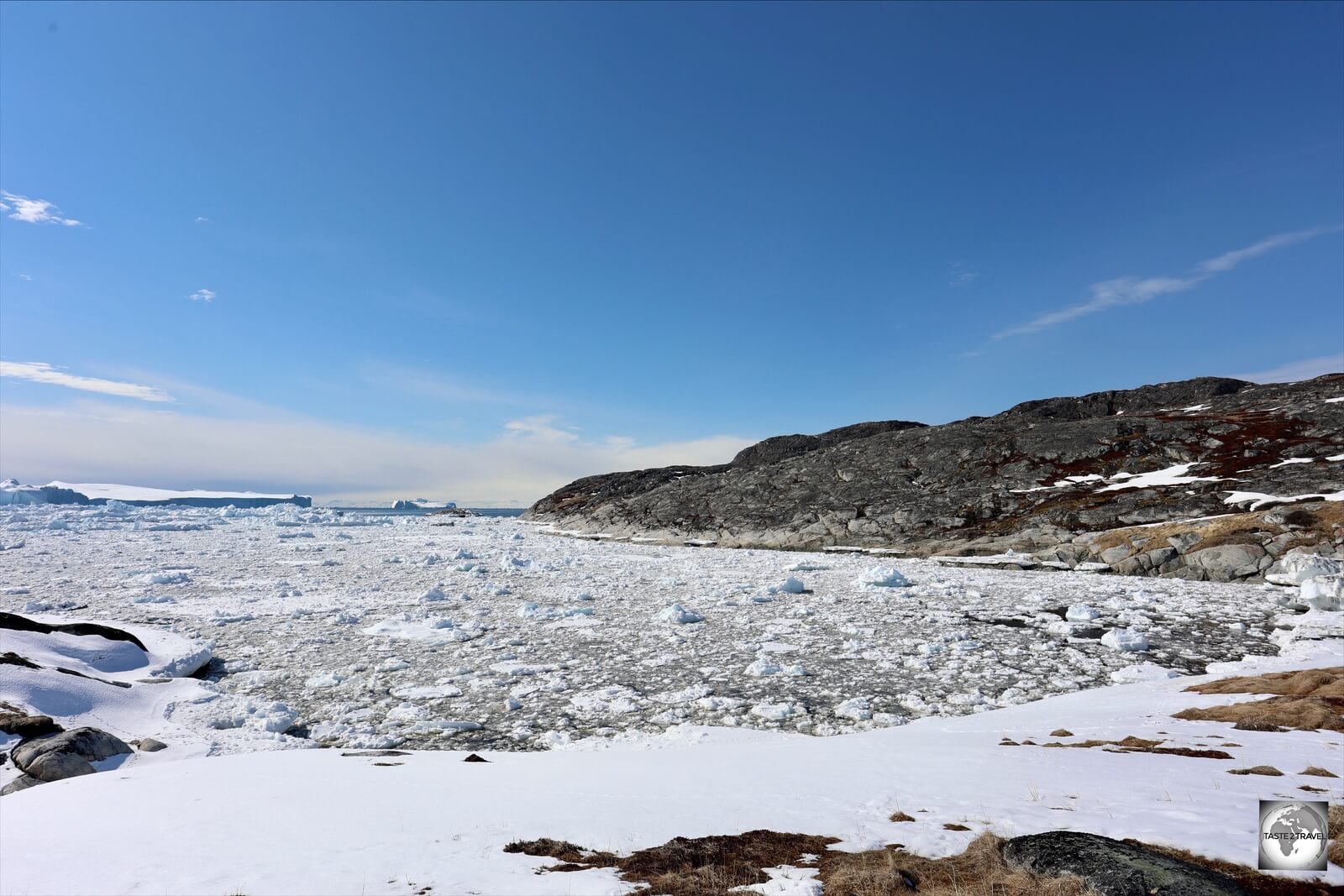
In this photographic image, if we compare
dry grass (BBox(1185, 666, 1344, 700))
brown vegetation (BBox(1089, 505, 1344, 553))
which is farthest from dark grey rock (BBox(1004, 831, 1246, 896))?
brown vegetation (BBox(1089, 505, 1344, 553))

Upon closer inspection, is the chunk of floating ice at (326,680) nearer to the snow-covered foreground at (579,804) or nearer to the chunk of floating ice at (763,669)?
the snow-covered foreground at (579,804)

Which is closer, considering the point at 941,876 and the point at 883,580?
the point at 941,876

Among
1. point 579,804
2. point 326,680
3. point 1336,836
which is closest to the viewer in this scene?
point 1336,836

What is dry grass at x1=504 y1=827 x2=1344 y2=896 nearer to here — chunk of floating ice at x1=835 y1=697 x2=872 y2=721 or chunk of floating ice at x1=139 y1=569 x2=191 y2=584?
chunk of floating ice at x1=835 y1=697 x2=872 y2=721

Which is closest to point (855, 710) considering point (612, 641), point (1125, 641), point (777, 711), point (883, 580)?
point (777, 711)

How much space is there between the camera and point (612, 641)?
18.5 m

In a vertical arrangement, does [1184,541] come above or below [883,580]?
above

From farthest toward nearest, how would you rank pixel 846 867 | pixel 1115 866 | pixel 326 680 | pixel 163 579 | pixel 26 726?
pixel 163 579, pixel 326 680, pixel 26 726, pixel 846 867, pixel 1115 866

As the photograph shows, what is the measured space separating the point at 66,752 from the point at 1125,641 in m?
23.4

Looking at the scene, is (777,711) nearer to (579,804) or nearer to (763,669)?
(763,669)

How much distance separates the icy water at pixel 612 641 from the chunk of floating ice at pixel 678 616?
81 mm

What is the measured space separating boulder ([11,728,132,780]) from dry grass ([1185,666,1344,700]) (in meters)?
20.2

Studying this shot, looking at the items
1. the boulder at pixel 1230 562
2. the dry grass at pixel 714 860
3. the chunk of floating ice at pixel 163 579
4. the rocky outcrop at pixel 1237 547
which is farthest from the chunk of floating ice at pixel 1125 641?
the chunk of floating ice at pixel 163 579

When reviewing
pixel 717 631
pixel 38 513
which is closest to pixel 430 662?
pixel 717 631
